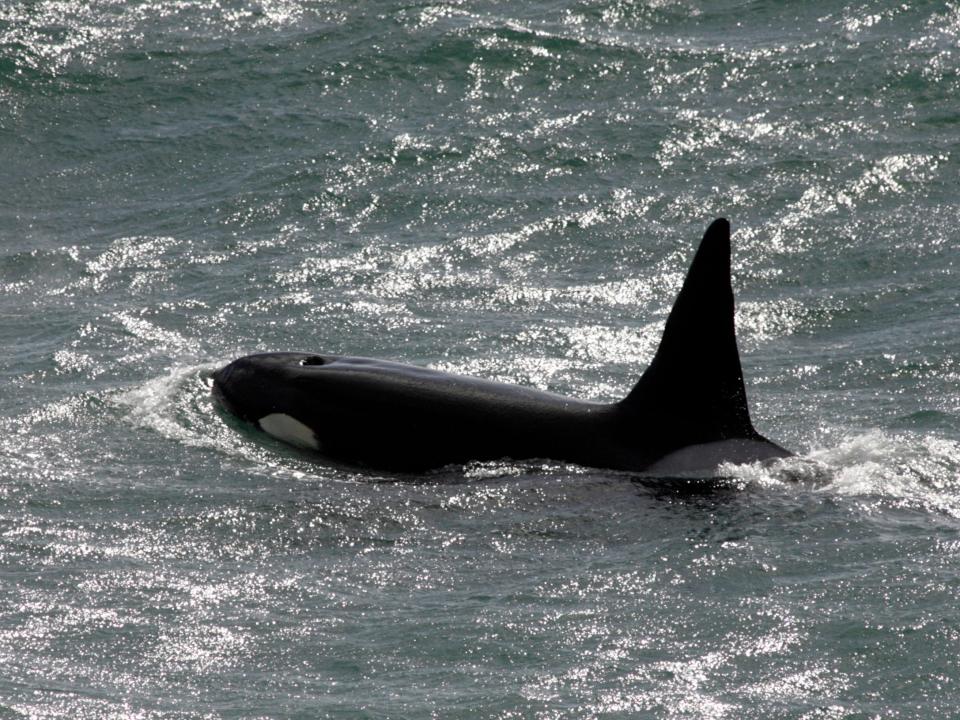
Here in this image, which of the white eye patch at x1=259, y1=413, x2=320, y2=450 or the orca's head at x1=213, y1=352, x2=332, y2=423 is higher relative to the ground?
the orca's head at x1=213, y1=352, x2=332, y2=423

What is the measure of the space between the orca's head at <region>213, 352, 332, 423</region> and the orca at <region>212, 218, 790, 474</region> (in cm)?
2

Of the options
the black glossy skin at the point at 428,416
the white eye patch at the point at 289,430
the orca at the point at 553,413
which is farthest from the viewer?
the white eye patch at the point at 289,430

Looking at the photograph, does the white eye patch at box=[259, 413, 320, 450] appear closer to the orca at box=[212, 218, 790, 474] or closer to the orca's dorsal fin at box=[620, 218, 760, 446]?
the orca at box=[212, 218, 790, 474]

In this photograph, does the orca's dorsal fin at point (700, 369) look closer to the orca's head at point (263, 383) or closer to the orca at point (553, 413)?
the orca at point (553, 413)

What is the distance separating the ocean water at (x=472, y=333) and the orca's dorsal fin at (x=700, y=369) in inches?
19.0

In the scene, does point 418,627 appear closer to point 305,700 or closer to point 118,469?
point 305,700

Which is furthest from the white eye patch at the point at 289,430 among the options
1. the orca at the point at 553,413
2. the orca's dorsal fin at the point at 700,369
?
the orca's dorsal fin at the point at 700,369

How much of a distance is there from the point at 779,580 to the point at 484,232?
869 centimetres

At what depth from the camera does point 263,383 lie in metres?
12.3

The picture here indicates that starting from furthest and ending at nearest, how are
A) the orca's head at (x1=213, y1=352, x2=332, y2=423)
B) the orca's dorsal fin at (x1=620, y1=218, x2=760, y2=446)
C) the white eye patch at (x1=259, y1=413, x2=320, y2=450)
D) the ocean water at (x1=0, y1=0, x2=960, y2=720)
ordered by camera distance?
the orca's head at (x1=213, y1=352, x2=332, y2=423) → the white eye patch at (x1=259, y1=413, x2=320, y2=450) → the orca's dorsal fin at (x1=620, y1=218, x2=760, y2=446) → the ocean water at (x1=0, y1=0, x2=960, y2=720)

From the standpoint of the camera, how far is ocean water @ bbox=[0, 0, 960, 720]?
8.06 m

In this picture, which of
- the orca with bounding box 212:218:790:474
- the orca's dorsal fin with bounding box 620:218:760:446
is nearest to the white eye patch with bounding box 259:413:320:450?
the orca with bounding box 212:218:790:474

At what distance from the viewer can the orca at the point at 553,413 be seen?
34.9 ft

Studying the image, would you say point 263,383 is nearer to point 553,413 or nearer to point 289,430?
point 289,430
